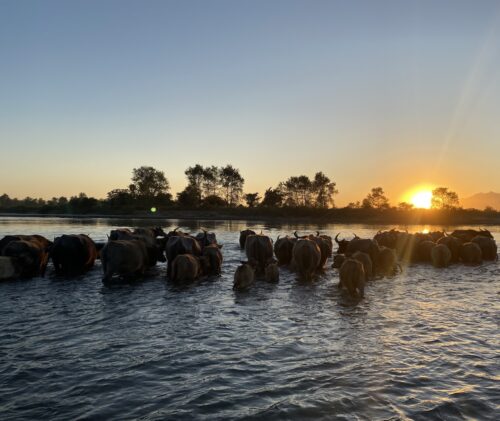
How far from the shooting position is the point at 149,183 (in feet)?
414

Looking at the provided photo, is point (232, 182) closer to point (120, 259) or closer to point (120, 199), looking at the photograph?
point (120, 199)

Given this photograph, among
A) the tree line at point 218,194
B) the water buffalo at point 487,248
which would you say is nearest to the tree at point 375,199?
the tree line at point 218,194

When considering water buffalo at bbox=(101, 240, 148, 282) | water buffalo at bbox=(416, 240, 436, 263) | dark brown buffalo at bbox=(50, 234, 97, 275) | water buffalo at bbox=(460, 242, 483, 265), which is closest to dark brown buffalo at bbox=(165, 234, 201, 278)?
water buffalo at bbox=(101, 240, 148, 282)

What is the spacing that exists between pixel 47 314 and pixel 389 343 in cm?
851

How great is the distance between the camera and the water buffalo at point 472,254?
25188 millimetres

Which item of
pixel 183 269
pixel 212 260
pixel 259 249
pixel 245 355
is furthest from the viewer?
pixel 259 249

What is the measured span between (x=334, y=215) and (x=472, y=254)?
67535 mm

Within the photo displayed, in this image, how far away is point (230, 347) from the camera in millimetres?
9758

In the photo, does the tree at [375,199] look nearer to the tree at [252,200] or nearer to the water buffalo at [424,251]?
the tree at [252,200]

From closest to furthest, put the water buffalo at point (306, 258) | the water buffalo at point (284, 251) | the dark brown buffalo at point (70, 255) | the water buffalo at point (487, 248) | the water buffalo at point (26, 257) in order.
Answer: the water buffalo at point (26, 257) → the water buffalo at point (306, 258) → the dark brown buffalo at point (70, 255) → the water buffalo at point (284, 251) → the water buffalo at point (487, 248)

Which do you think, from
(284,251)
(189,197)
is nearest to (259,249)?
(284,251)

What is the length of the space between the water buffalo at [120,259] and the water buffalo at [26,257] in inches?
114

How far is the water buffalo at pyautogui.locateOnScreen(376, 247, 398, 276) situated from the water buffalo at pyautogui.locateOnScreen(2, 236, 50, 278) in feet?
47.6

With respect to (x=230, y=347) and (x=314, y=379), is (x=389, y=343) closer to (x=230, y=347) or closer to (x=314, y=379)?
(x=314, y=379)
